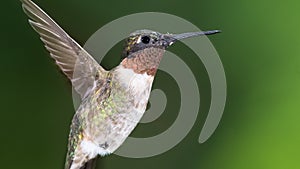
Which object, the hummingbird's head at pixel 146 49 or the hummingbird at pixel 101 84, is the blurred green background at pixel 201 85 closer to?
the hummingbird at pixel 101 84

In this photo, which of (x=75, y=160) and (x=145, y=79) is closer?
(x=145, y=79)

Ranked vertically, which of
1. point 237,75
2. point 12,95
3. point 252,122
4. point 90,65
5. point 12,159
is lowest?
point 12,159

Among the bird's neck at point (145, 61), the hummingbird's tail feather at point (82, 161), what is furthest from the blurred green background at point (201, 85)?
the bird's neck at point (145, 61)

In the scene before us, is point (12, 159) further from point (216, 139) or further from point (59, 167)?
point (216, 139)

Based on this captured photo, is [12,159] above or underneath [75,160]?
underneath

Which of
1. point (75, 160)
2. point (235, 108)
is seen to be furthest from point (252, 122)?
point (75, 160)

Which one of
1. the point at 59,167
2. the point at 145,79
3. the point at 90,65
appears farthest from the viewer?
the point at 59,167

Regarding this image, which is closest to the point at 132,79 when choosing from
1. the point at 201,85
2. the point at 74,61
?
the point at 74,61
